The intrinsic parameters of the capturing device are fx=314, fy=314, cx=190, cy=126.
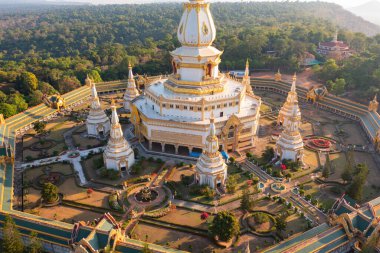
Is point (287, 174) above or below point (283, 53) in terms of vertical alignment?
below

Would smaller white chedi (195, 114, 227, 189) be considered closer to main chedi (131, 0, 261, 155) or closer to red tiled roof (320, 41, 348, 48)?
main chedi (131, 0, 261, 155)

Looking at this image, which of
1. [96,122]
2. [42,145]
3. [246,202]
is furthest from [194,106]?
[42,145]

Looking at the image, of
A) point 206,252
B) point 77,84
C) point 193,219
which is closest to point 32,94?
point 77,84

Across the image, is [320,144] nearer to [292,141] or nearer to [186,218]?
[292,141]

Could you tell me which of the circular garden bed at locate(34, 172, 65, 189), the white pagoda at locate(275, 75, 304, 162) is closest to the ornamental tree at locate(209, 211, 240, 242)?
the white pagoda at locate(275, 75, 304, 162)

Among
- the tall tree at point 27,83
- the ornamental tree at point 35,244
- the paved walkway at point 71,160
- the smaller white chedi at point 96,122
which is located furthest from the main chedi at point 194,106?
the tall tree at point 27,83

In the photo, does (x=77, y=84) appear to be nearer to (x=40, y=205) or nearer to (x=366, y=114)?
(x=40, y=205)
